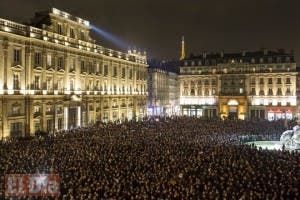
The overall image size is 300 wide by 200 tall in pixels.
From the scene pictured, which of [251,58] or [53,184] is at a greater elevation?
[251,58]

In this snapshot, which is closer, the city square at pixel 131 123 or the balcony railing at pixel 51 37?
the city square at pixel 131 123

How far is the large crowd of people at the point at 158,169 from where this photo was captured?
18000 millimetres

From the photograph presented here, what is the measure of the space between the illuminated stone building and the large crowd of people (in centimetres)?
1083

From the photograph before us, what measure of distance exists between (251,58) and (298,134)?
52.5 m

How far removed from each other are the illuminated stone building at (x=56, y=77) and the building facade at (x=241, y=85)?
24.3 metres

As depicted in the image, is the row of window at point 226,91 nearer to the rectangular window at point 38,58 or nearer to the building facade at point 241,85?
the building facade at point 241,85

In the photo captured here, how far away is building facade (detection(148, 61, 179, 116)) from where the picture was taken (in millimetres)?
89188

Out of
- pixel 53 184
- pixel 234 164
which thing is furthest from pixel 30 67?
pixel 234 164

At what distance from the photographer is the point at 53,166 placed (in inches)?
912

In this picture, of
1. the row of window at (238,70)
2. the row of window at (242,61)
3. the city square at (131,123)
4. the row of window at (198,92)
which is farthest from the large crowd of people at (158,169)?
the row of window at (242,61)

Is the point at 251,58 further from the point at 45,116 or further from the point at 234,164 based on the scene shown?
the point at 234,164

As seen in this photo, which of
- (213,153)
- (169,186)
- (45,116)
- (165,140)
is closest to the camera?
(169,186)

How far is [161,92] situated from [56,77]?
46910mm

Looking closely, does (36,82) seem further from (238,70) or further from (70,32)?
(238,70)
